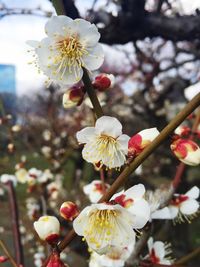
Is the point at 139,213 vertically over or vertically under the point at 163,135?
under

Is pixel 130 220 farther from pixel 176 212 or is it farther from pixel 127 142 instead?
pixel 176 212

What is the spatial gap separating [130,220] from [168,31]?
117 cm

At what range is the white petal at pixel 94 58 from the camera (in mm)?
775

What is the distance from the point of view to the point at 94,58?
31.0 inches

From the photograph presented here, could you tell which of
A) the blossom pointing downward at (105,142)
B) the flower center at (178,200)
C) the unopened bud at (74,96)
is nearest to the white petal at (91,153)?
the blossom pointing downward at (105,142)

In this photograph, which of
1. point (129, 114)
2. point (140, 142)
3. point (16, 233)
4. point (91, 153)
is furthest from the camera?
point (129, 114)

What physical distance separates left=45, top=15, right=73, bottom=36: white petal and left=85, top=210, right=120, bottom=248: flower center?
13.7 inches

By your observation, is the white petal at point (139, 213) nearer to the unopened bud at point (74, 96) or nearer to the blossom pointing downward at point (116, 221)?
the blossom pointing downward at point (116, 221)

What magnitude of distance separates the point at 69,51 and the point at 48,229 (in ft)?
1.17

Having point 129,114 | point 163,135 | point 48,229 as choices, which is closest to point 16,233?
point 48,229

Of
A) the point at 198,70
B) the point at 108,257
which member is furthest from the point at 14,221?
the point at 198,70

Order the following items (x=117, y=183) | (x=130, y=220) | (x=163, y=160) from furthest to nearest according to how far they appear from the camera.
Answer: (x=163, y=160) < (x=130, y=220) < (x=117, y=183)

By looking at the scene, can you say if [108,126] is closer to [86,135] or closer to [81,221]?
[86,135]

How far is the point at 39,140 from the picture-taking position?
20.8ft
